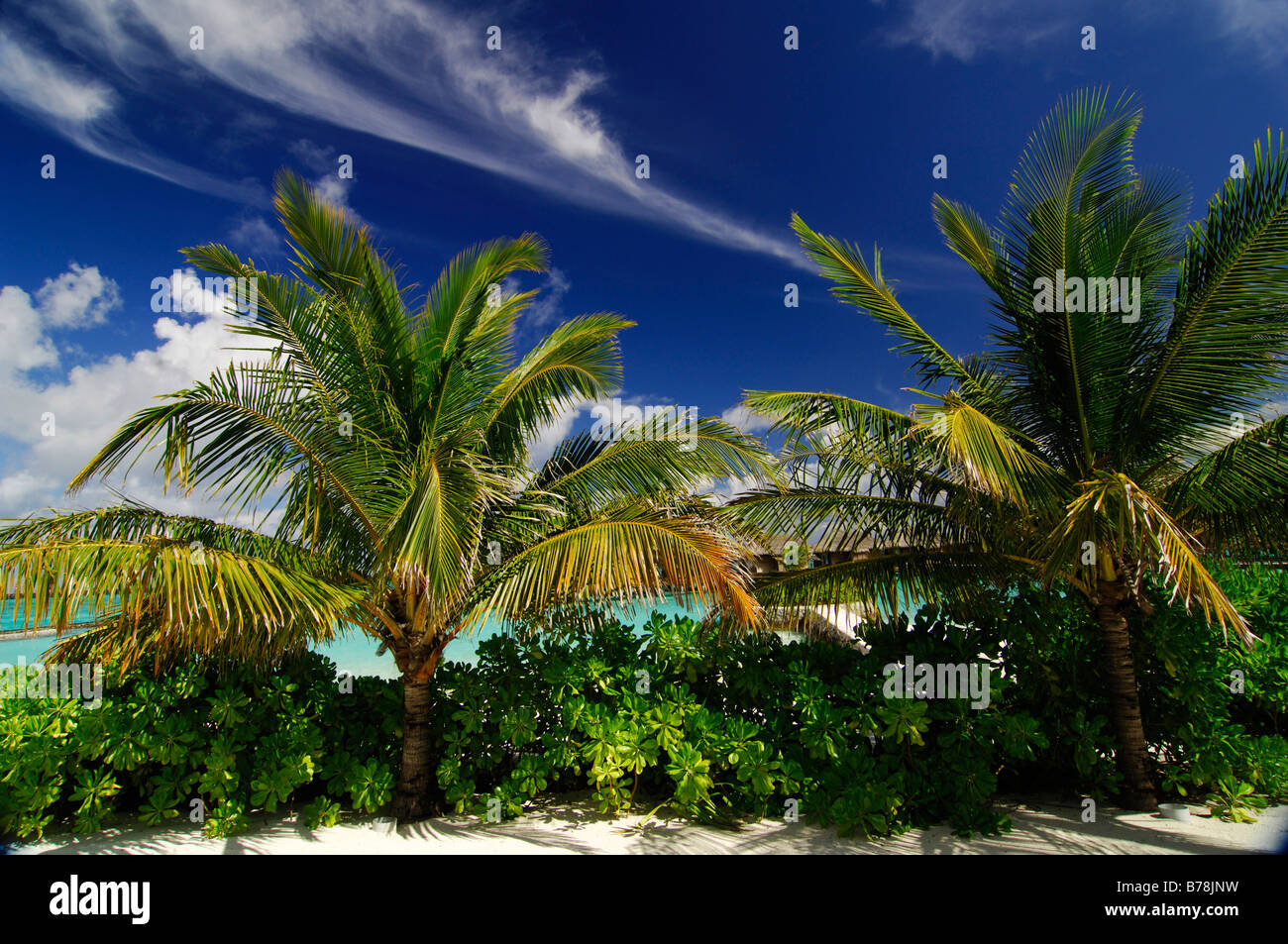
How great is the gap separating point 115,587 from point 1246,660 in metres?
8.90

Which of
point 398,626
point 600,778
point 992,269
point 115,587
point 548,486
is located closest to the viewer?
point 115,587

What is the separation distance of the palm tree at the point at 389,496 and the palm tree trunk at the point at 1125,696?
3089mm

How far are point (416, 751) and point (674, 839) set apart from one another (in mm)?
2297

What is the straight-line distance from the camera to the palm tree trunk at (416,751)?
5438 mm

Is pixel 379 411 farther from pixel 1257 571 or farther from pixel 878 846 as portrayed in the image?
pixel 1257 571

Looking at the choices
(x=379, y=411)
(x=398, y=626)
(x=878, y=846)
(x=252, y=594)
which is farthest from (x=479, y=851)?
(x=379, y=411)

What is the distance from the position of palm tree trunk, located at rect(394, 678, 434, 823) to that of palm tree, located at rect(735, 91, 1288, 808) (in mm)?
3242

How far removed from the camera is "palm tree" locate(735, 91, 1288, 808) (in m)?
4.70

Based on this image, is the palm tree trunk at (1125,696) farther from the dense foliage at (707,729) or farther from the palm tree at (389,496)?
the palm tree at (389,496)

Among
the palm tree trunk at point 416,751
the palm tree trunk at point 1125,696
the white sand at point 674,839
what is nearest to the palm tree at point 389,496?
the palm tree trunk at point 416,751

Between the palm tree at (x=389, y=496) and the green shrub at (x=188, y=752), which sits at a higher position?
the palm tree at (x=389, y=496)

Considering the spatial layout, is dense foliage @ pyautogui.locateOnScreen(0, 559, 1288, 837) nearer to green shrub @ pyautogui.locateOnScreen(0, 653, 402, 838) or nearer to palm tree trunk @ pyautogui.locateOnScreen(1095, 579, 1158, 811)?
green shrub @ pyautogui.locateOnScreen(0, 653, 402, 838)

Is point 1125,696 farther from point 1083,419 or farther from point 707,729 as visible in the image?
→ point 707,729

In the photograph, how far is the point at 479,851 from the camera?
4.75 meters
